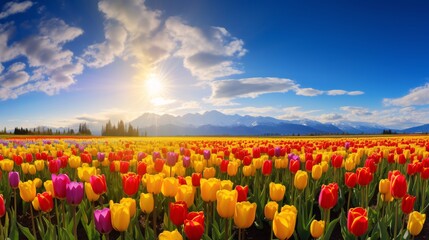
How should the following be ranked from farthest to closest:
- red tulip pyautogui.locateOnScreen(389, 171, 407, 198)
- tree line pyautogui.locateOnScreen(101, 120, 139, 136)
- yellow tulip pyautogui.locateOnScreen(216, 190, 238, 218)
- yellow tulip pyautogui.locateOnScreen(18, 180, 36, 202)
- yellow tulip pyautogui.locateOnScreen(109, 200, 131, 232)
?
tree line pyautogui.locateOnScreen(101, 120, 139, 136), yellow tulip pyautogui.locateOnScreen(18, 180, 36, 202), red tulip pyautogui.locateOnScreen(389, 171, 407, 198), yellow tulip pyautogui.locateOnScreen(216, 190, 238, 218), yellow tulip pyautogui.locateOnScreen(109, 200, 131, 232)

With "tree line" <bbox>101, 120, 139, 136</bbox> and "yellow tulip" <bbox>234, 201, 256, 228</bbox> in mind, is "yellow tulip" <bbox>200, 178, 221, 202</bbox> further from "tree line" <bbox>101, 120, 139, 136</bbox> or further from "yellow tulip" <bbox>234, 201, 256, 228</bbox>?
"tree line" <bbox>101, 120, 139, 136</bbox>

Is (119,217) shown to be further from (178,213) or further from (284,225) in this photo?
(284,225)

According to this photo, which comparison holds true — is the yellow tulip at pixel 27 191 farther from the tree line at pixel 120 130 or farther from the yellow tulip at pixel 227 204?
the tree line at pixel 120 130

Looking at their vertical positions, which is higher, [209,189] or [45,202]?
[209,189]

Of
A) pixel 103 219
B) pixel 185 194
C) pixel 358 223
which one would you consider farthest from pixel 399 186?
pixel 103 219

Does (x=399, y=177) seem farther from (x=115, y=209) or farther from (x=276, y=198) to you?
(x=115, y=209)

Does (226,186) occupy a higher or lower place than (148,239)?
higher

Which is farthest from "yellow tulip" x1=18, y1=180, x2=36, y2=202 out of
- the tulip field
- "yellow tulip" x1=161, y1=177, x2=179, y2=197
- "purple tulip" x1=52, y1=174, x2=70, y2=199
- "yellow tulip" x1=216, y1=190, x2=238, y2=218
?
"yellow tulip" x1=216, y1=190, x2=238, y2=218

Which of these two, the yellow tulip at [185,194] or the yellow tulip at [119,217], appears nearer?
the yellow tulip at [119,217]

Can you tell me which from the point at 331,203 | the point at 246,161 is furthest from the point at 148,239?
the point at 246,161

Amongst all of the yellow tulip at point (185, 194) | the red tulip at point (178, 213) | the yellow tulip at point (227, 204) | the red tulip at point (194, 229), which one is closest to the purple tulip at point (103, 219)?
the red tulip at point (178, 213)

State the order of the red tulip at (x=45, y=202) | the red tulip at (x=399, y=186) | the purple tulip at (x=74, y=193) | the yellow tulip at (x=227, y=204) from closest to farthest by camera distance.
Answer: the yellow tulip at (x=227, y=204)
the purple tulip at (x=74, y=193)
the red tulip at (x=45, y=202)
the red tulip at (x=399, y=186)

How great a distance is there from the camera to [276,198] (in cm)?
466

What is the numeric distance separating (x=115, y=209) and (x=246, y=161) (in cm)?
487
